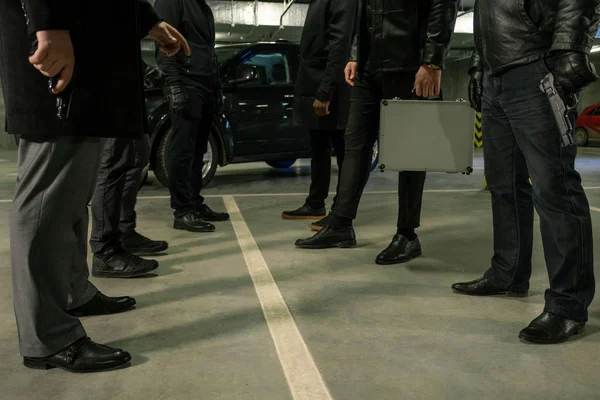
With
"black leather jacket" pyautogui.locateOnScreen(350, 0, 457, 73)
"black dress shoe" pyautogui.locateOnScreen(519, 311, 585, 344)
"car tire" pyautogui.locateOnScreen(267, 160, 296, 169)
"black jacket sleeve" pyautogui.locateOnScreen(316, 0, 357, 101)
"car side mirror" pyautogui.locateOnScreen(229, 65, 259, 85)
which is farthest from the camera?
"car tire" pyautogui.locateOnScreen(267, 160, 296, 169)

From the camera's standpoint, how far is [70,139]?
71.9 inches

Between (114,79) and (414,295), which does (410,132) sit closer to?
(414,295)

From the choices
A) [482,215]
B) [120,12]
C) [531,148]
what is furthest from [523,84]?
[482,215]

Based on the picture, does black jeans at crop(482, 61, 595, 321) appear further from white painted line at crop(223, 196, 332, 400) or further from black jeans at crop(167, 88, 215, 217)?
black jeans at crop(167, 88, 215, 217)

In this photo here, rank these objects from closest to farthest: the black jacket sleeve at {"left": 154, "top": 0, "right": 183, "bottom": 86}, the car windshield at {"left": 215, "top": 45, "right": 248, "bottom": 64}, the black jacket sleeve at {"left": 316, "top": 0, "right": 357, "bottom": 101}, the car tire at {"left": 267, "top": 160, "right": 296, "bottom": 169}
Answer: the black jacket sleeve at {"left": 154, "top": 0, "right": 183, "bottom": 86}
the black jacket sleeve at {"left": 316, "top": 0, "right": 357, "bottom": 101}
the car windshield at {"left": 215, "top": 45, "right": 248, "bottom": 64}
the car tire at {"left": 267, "top": 160, "right": 296, "bottom": 169}

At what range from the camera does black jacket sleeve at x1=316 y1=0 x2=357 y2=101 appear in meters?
4.27

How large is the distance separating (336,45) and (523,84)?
2.16 metres

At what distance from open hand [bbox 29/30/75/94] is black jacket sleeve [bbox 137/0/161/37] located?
0.65 metres

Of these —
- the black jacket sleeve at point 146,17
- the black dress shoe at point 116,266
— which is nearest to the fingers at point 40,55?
the black jacket sleeve at point 146,17

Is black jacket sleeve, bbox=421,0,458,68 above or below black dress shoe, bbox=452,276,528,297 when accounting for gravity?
above

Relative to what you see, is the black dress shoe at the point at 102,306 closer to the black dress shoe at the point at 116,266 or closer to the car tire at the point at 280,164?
the black dress shoe at the point at 116,266

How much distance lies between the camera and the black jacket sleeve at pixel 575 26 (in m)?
2.07

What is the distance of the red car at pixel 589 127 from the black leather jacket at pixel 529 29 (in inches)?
577

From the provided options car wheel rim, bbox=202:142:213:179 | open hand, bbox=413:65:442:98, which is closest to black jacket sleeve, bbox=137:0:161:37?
open hand, bbox=413:65:442:98
